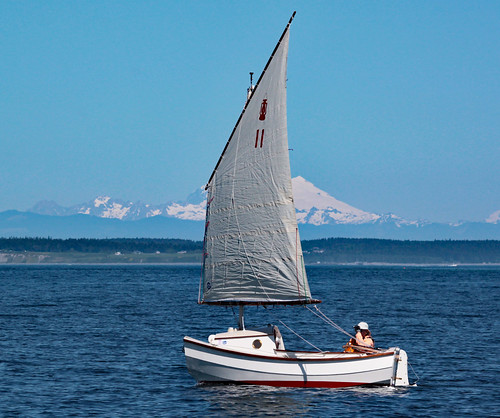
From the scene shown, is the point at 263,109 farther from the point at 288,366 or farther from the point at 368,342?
the point at 368,342

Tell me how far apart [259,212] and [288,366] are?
696 cm

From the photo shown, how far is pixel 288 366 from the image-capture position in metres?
34.7

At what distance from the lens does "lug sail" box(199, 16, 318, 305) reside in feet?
118

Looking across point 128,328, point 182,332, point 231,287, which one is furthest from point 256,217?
point 128,328

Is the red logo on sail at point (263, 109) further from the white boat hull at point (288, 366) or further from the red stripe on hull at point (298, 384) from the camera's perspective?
the red stripe on hull at point (298, 384)

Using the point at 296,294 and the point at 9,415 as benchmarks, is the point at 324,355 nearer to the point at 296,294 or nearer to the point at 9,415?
the point at 296,294

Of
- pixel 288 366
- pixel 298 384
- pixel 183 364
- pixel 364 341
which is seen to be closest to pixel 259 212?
pixel 288 366

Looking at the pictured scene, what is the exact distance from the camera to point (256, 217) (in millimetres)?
36719

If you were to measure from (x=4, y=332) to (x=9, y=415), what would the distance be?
1176 inches

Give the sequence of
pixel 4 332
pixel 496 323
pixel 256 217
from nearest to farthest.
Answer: pixel 256 217 < pixel 4 332 < pixel 496 323

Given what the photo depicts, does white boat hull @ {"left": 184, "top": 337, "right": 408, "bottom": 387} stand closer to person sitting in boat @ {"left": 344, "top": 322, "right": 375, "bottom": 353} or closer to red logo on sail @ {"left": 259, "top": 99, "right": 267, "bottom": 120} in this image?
person sitting in boat @ {"left": 344, "top": 322, "right": 375, "bottom": 353}

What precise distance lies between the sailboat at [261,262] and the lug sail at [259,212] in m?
0.04

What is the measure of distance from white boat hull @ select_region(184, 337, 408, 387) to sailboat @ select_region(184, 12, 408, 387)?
0.14 ft

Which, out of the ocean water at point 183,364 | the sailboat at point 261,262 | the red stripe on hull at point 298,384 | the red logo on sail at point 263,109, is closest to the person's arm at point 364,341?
the sailboat at point 261,262
